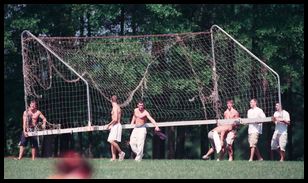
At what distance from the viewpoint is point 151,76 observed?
30.8 meters

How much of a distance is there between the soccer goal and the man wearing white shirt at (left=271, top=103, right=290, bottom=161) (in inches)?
123

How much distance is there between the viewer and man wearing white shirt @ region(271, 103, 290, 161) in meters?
23.1

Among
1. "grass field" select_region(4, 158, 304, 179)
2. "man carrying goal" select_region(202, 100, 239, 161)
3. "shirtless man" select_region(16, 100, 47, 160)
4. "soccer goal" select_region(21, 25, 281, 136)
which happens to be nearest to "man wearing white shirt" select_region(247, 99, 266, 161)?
"man carrying goal" select_region(202, 100, 239, 161)

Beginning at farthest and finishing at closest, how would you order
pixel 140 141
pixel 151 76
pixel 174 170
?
pixel 151 76
pixel 140 141
pixel 174 170

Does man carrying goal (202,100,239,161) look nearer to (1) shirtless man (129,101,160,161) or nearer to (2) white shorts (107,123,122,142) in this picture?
(1) shirtless man (129,101,160,161)

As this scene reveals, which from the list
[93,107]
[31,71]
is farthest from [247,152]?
[31,71]

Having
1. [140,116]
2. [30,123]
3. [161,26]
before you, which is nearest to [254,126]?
[140,116]

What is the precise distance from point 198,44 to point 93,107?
525 centimetres

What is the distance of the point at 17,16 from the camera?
3300cm

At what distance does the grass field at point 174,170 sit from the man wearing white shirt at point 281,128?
9.55 feet

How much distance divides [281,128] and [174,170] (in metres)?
6.37

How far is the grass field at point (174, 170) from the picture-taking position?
56.3 feet

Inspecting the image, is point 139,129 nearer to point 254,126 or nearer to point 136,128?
point 136,128
